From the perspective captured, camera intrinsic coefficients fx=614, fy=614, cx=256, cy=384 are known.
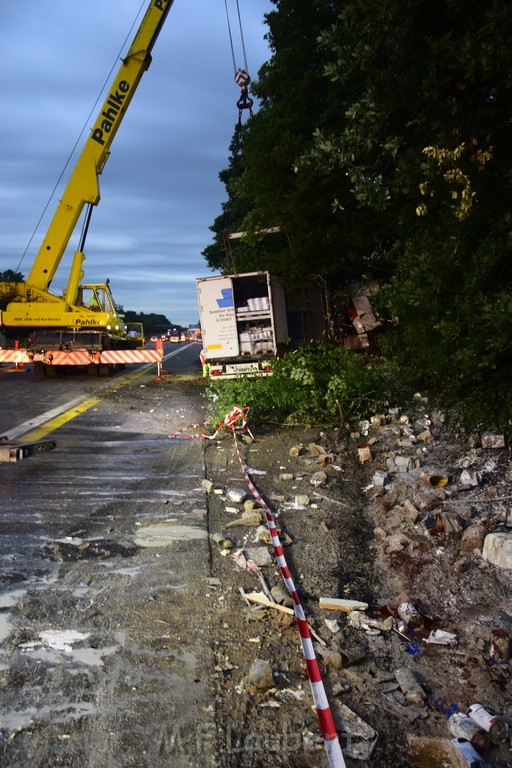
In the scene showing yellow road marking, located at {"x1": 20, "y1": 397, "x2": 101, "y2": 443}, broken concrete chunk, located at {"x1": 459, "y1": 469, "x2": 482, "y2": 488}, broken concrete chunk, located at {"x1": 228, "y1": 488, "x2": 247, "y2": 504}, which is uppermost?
yellow road marking, located at {"x1": 20, "y1": 397, "x2": 101, "y2": 443}

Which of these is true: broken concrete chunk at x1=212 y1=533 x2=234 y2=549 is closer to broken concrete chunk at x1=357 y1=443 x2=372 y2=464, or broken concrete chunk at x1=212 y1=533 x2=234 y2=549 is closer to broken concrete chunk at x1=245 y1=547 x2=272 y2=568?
broken concrete chunk at x1=245 y1=547 x2=272 y2=568

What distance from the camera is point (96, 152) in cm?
1961

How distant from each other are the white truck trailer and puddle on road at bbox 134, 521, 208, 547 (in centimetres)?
1036

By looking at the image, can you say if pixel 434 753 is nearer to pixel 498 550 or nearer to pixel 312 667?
pixel 312 667

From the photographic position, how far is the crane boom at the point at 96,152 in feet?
64.2

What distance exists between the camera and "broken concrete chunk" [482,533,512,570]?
427 cm

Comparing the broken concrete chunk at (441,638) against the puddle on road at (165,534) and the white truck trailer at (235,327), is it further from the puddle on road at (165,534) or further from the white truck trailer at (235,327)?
the white truck trailer at (235,327)

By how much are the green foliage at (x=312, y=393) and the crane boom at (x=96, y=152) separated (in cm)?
1200

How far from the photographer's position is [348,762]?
2.54 metres

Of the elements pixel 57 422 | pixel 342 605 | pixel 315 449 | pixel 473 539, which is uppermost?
pixel 57 422

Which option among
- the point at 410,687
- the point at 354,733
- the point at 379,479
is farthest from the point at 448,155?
the point at 354,733

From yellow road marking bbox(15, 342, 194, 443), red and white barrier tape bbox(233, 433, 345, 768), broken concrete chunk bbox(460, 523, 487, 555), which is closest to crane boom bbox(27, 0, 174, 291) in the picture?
yellow road marking bbox(15, 342, 194, 443)

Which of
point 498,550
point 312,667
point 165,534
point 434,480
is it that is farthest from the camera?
point 434,480

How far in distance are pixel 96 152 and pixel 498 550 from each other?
18.8m
